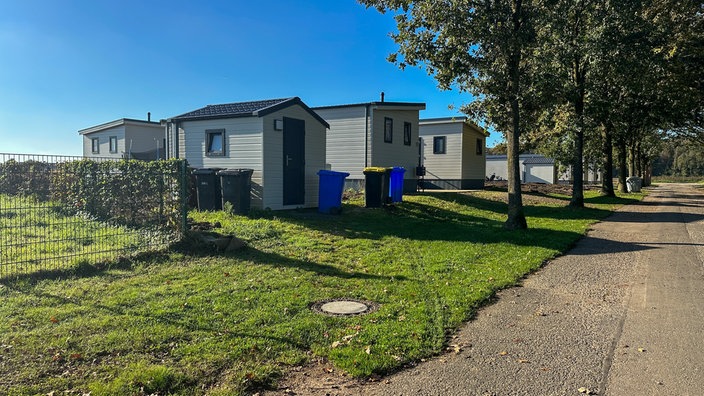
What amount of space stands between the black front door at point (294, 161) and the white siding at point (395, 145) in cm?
551

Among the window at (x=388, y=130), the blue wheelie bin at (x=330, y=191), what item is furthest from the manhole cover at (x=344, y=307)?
the window at (x=388, y=130)

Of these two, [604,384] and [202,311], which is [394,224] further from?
[604,384]

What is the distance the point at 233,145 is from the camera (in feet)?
45.2

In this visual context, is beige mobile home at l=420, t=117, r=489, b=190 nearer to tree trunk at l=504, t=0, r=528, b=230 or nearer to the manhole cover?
tree trunk at l=504, t=0, r=528, b=230

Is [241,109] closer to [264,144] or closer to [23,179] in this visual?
[264,144]

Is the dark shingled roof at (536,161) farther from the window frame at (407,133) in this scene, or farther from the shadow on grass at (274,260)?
the shadow on grass at (274,260)

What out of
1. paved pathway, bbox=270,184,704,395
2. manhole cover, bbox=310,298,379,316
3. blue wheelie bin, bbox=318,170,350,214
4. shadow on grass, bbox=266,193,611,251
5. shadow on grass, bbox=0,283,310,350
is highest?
blue wheelie bin, bbox=318,170,350,214

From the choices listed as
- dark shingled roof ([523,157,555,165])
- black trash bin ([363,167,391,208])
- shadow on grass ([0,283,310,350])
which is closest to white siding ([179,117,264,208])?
black trash bin ([363,167,391,208])

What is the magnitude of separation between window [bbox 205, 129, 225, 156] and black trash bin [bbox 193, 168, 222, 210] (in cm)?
157

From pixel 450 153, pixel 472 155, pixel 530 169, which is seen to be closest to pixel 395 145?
pixel 450 153

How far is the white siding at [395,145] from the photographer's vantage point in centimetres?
1945

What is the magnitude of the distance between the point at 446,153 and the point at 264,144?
15.6 metres

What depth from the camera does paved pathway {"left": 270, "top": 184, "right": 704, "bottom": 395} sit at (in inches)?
137

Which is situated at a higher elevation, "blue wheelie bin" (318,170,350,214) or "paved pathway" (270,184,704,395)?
Answer: "blue wheelie bin" (318,170,350,214)
